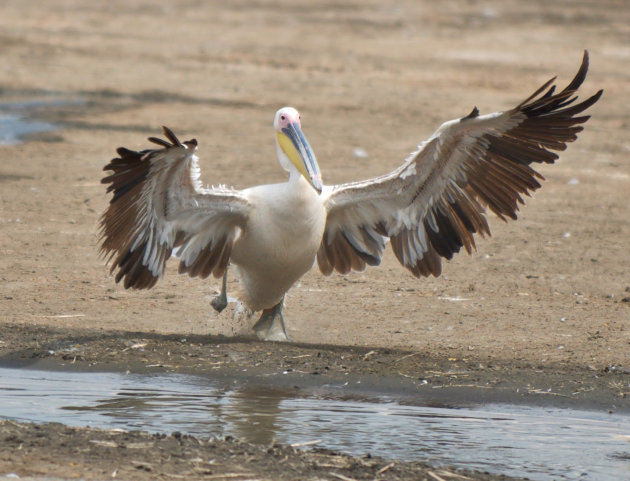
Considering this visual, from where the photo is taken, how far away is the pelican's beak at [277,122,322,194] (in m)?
7.16

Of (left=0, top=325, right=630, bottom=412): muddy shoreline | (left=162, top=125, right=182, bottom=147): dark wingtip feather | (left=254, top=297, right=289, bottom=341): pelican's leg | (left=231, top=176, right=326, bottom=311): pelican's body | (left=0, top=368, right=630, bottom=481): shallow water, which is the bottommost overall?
(left=0, top=368, right=630, bottom=481): shallow water

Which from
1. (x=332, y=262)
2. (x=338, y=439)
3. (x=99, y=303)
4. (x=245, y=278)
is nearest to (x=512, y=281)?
(x=332, y=262)

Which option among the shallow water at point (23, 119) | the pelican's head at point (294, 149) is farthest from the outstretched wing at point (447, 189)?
the shallow water at point (23, 119)

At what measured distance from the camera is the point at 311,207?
7285mm

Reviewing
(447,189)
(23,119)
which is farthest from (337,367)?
(23,119)

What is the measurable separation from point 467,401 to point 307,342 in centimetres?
145

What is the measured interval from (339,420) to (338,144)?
772 centimetres

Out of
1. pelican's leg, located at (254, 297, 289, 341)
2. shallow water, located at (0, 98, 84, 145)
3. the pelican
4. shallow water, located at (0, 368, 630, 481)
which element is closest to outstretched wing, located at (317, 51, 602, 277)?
the pelican

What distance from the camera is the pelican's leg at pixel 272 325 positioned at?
25.5 ft

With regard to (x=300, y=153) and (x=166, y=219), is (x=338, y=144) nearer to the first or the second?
(x=300, y=153)

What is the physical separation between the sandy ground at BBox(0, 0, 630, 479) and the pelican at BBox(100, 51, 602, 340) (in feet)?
1.56

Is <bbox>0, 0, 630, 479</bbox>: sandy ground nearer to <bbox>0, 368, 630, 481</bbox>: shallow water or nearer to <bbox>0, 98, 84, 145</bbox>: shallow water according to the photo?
<bbox>0, 98, 84, 145</bbox>: shallow water

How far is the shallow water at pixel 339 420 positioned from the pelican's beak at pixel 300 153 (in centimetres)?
128

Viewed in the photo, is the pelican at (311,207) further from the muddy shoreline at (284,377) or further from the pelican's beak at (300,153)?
the muddy shoreline at (284,377)
